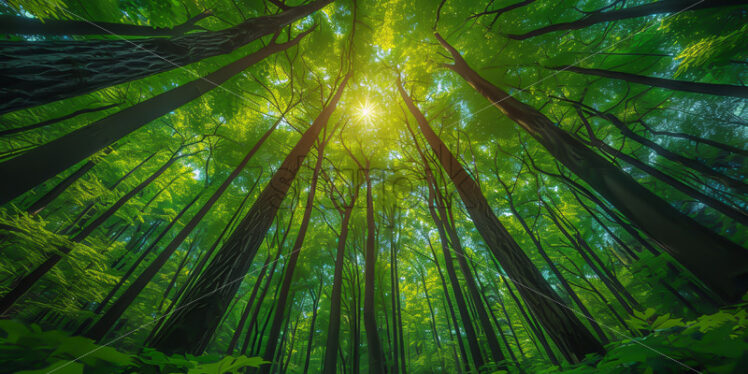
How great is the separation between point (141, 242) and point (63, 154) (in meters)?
20.0

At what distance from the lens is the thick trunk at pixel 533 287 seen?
1.94 metres

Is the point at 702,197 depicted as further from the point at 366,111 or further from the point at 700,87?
the point at 366,111

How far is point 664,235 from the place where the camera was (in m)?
1.78

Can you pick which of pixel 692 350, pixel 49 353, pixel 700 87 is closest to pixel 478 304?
pixel 692 350

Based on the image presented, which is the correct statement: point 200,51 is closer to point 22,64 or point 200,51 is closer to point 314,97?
point 22,64

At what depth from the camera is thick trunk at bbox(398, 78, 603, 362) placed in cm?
194

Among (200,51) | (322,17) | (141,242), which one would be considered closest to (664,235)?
(200,51)

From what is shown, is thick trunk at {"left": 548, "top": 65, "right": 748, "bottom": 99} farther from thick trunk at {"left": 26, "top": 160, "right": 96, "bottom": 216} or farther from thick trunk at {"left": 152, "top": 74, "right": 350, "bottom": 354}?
thick trunk at {"left": 26, "top": 160, "right": 96, "bottom": 216}

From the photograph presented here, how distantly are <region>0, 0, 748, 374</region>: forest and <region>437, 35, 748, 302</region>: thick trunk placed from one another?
0.02m

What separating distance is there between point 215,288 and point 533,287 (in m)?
3.38

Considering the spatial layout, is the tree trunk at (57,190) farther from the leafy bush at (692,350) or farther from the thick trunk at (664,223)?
the thick trunk at (664,223)

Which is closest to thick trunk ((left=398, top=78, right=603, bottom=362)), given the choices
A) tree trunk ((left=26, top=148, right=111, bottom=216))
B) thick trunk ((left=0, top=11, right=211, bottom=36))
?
thick trunk ((left=0, top=11, right=211, bottom=36))

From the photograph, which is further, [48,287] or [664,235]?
[48,287]

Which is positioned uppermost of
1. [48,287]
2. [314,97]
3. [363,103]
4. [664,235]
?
[363,103]
